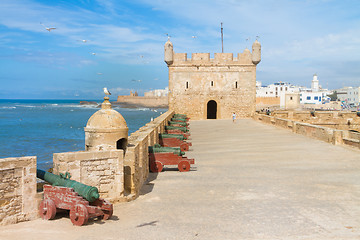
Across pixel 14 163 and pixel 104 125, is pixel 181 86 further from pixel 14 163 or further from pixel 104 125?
pixel 14 163

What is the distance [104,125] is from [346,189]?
5.24 meters

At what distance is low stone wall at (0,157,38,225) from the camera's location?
5.13 m

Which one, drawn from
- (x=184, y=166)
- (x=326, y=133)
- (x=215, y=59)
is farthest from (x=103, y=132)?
(x=215, y=59)

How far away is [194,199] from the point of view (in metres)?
6.55

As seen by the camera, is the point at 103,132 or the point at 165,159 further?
the point at 165,159

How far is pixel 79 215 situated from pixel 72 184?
1.82 feet

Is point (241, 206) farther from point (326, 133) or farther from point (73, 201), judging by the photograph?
point (326, 133)

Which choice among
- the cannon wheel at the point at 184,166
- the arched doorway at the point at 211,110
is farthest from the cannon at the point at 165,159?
the arched doorway at the point at 211,110

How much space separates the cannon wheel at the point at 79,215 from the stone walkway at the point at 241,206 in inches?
4.6

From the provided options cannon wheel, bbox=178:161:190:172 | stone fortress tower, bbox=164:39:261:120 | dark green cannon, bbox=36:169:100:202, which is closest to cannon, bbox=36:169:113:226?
dark green cannon, bbox=36:169:100:202

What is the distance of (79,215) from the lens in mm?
4992

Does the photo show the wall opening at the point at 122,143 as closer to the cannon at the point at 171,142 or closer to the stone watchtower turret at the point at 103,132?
the stone watchtower turret at the point at 103,132

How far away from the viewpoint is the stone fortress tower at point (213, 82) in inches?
1083

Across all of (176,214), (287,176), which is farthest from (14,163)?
(287,176)
